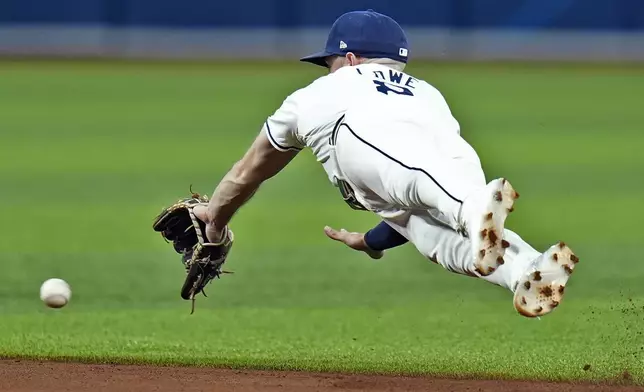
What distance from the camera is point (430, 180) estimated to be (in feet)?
15.3

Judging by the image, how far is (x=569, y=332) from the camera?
6.78 metres

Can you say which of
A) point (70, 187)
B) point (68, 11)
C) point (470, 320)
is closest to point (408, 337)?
point (470, 320)

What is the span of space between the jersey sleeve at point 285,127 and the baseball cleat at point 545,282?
136 cm

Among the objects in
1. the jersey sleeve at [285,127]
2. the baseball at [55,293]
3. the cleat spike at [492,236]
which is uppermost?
the jersey sleeve at [285,127]

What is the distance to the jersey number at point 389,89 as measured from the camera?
516 cm

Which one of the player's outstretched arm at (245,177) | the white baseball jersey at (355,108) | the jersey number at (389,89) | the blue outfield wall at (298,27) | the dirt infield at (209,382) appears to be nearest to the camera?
the white baseball jersey at (355,108)

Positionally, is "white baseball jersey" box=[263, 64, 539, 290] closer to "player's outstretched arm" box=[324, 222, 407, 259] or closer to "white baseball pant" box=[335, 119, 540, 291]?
"white baseball pant" box=[335, 119, 540, 291]

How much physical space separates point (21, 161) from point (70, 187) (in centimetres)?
227

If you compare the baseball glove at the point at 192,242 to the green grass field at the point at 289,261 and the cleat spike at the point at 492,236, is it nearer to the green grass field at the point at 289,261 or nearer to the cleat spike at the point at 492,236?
the green grass field at the point at 289,261

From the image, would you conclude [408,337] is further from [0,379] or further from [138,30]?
[138,30]

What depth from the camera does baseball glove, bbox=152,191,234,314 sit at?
5.99m

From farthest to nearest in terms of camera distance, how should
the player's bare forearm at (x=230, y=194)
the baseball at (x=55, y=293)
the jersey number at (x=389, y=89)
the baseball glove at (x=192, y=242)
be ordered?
the baseball at (x=55, y=293), the baseball glove at (x=192, y=242), the player's bare forearm at (x=230, y=194), the jersey number at (x=389, y=89)

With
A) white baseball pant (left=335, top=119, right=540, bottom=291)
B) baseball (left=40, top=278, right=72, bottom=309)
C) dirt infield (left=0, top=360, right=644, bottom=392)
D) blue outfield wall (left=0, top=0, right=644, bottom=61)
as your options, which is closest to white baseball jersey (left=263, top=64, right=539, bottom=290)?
white baseball pant (left=335, top=119, right=540, bottom=291)

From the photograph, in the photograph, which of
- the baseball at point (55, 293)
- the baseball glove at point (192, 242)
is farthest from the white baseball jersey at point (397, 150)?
the baseball at point (55, 293)
